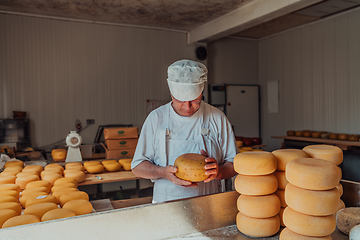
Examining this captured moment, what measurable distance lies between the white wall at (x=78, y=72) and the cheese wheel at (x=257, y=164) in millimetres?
4974

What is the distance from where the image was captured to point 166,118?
1696mm

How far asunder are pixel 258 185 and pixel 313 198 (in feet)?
0.67

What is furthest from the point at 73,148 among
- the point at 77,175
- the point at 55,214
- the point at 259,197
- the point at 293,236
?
the point at 293,236

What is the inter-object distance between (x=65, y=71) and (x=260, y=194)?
5198mm

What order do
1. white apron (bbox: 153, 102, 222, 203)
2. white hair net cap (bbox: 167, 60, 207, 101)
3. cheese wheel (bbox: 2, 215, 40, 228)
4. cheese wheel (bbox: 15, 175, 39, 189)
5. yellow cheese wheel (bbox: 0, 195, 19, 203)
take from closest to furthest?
cheese wheel (bbox: 2, 215, 40, 228)
white hair net cap (bbox: 167, 60, 207, 101)
white apron (bbox: 153, 102, 222, 203)
yellow cheese wheel (bbox: 0, 195, 19, 203)
cheese wheel (bbox: 15, 175, 39, 189)

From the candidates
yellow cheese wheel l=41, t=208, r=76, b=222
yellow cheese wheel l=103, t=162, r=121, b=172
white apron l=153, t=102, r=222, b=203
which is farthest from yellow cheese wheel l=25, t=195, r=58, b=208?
yellow cheese wheel l=103, t=162, r=121, b=172

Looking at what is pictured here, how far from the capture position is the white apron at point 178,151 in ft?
5.35

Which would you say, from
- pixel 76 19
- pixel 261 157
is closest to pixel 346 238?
pixel 261 157

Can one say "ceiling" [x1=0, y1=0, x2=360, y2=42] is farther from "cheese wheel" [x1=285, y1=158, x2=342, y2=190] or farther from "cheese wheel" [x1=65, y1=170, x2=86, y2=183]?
"cheese wheel" [x1=285, y1=158, x2=342, y2=190]

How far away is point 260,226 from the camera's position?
3.29 feet

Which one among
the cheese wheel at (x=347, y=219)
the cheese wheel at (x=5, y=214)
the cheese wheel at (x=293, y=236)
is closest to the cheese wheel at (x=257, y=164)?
the cheese wheel at (x=293, y=236)

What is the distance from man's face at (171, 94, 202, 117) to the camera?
1.60 meters

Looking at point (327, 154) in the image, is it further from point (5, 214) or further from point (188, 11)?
point (188, 11)

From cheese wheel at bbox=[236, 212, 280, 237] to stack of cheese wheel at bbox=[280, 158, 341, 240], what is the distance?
13cm
